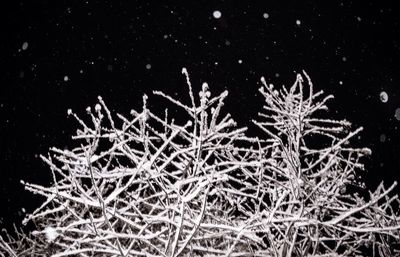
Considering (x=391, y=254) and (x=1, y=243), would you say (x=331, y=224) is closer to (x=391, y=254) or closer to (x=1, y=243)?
(x=391, y=254)

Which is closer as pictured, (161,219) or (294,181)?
(161,219)

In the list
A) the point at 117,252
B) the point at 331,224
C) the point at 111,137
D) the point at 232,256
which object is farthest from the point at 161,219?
the point at 331,224

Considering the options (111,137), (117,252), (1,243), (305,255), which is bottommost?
(305,255)

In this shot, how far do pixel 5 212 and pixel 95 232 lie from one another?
31789 millimetres

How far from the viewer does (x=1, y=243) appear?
11.5 feet

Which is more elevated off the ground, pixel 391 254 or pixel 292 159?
pixel 292 159

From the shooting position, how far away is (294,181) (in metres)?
4.52

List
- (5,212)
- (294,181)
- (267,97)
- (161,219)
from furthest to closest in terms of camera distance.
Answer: (5,212)
(267,97)
(294,181)
(161,219)

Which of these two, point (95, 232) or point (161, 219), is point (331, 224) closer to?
point (161, 219)

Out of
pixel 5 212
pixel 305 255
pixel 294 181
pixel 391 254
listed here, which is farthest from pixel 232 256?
pixel 5 212

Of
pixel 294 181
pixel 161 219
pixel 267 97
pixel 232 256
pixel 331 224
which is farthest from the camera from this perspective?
pixel 267 97

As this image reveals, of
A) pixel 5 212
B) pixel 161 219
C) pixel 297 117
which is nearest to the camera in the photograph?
pixel 161 219

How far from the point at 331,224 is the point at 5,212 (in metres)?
32.8

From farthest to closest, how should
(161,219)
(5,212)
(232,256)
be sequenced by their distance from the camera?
(5,212)
(232,256)
(161,219)
